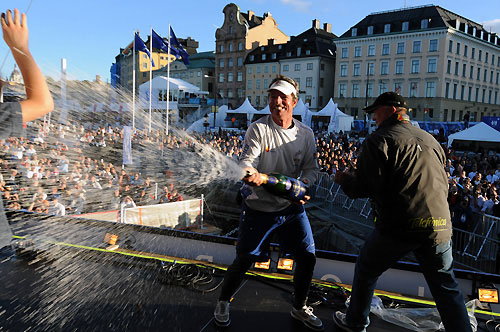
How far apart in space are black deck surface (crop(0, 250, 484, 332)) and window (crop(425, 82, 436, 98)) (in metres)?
56.9

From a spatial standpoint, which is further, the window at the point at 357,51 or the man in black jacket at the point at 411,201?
the window at the point at 357,51

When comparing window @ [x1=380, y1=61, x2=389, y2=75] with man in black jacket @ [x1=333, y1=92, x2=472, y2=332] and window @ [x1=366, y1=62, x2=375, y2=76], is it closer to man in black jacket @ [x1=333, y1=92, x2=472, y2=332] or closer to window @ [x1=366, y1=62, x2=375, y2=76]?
window @ [x1=366, y1=62, x2=375, y2=76]

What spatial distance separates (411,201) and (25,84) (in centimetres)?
268

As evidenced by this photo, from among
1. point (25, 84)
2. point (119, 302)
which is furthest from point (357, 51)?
point (25, 84)

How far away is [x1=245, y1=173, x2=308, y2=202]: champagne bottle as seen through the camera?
10.7 ft

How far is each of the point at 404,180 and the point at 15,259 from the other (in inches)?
187

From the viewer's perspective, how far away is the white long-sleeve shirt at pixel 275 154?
3523 millimetres

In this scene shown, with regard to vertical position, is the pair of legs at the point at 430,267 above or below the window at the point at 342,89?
below

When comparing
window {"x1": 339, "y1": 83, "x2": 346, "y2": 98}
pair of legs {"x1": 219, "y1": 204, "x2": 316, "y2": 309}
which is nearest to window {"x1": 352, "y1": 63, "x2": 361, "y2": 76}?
window {"x1": 339, "y1": 83, "x2": 346, "y2": 98}

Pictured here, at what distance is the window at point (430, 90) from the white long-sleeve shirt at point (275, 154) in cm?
5697

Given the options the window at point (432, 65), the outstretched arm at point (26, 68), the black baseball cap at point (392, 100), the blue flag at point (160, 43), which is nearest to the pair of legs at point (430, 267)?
the black baseball cap at point (392, 100)

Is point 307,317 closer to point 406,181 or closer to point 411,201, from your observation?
point 411,201

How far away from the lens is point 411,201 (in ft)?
9.77

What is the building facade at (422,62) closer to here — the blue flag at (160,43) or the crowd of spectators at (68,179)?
the blue flag at (160,43)
